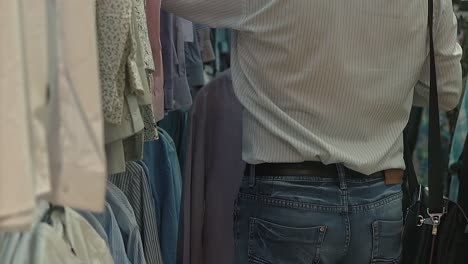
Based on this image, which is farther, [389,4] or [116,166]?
[389,4]

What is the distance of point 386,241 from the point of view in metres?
1.35

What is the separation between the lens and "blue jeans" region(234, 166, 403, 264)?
1.28m

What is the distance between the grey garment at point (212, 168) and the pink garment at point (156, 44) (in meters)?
0.42

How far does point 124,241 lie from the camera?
4.25 ft

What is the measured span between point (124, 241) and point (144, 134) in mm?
227

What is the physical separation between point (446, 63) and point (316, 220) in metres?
0.45

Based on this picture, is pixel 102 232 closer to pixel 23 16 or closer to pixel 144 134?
pixel 144 134

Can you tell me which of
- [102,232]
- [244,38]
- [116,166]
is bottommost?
[102,232]

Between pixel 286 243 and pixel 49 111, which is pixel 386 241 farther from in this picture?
pixel 49 111

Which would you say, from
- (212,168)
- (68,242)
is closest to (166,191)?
(212,168)

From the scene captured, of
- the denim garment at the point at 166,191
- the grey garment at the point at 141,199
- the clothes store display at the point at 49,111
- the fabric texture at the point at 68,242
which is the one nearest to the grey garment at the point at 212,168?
the denim garment at the point at 166,191

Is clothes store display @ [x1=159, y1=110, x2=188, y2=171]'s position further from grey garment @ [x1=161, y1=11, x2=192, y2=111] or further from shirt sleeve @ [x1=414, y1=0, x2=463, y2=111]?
shirt sleeve @ [x1=414, y1=0, x2=463, y2=111]

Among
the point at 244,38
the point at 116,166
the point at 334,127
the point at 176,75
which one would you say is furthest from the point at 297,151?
the point at 176,75

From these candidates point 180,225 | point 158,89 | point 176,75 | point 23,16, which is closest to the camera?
point 23,16
